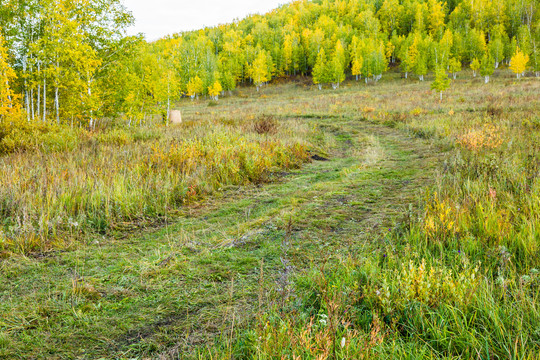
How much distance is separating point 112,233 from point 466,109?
22.2 m

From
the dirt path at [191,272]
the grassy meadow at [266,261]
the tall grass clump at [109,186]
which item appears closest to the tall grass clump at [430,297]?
the grassy meadow at [266,261]

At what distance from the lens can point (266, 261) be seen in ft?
11.6

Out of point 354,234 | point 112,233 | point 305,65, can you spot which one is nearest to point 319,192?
point 354,234

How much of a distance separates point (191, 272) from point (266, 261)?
85 cm

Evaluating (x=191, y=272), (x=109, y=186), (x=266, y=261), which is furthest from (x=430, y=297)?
(x=109, y=186)

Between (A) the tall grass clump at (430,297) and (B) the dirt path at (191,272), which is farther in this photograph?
(B) the dirt path at (191,272)

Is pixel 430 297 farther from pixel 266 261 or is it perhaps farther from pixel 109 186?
pixel 109 186

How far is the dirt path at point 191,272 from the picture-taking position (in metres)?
2.38

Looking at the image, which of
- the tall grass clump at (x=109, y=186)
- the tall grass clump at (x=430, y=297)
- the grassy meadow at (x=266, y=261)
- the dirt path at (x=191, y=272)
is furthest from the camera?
the tall grass clump at (x=109, y=186)

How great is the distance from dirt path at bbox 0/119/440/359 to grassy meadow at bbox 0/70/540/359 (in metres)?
0.02

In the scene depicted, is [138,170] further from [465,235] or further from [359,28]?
[359,28]

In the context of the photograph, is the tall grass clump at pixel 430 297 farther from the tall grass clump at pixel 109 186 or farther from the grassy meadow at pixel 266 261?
the tall grass clump at pixel 109 186

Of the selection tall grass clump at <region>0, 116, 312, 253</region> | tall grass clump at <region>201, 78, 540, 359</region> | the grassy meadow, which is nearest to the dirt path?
the grassy meadow

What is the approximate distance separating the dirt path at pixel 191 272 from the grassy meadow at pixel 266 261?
19 mm
